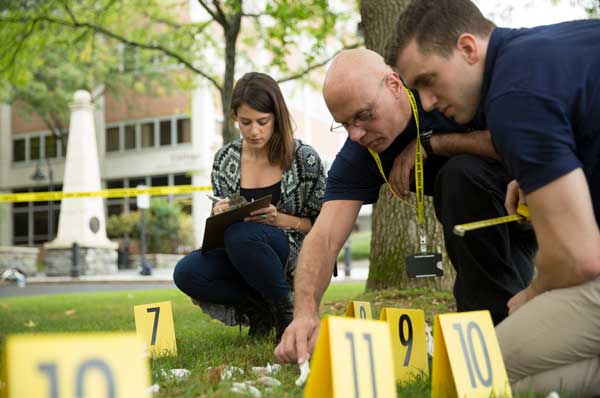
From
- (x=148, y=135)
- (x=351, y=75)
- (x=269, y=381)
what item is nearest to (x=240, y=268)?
(x=269, y=381)

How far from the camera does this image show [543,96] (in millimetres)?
1885

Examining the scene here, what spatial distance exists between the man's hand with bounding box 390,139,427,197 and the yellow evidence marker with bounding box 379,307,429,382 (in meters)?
0.60

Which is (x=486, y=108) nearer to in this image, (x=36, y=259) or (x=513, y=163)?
(x=513, y=163)

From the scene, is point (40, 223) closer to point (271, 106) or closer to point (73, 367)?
point (271, 106)

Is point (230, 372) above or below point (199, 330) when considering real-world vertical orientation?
above

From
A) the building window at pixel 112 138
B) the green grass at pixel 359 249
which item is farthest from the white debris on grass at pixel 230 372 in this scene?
the building window at pixel 112 138

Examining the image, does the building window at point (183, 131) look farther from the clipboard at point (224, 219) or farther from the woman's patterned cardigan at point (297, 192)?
the clipboard at point (224, 219)

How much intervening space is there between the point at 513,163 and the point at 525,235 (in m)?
1.15

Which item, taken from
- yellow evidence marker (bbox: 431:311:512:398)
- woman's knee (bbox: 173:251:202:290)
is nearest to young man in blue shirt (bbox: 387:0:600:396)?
yellow evidence marker (bbox: 431:311:512:398)

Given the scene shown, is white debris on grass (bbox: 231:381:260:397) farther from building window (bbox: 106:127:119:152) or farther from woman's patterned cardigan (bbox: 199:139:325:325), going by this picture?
building window (bbox: 106:127:119:152)

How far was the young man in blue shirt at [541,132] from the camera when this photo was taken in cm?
188

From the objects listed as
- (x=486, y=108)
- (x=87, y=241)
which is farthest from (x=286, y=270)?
(x=87, y=241)

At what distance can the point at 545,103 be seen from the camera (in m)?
1.88

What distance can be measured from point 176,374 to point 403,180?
1.22m
